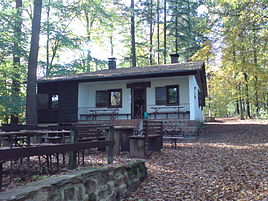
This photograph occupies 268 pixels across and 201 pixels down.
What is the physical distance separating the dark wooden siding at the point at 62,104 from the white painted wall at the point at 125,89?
0.46 metres

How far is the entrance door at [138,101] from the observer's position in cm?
1482

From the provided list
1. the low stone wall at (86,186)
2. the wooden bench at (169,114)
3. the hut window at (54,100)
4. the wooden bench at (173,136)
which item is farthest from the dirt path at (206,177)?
the hut window at (54,100)

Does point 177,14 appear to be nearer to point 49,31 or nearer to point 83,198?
point 49,31

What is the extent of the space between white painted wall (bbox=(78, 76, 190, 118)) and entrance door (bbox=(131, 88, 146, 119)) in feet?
0.87

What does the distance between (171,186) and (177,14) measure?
75.6 feet

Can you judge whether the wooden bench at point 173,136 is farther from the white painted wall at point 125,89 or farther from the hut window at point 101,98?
the hut window at point 101,98

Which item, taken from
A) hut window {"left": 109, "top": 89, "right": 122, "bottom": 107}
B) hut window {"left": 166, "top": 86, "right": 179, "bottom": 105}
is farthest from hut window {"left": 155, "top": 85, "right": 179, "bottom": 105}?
hut window {"left": 109, "top": 89, "right": 122, "bottom": 107}

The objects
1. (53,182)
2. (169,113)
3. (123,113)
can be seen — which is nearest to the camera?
(53,182)

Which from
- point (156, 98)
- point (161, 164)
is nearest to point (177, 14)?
point (156, 98)

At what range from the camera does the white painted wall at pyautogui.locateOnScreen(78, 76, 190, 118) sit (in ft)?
44.9

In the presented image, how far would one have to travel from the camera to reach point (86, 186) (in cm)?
324

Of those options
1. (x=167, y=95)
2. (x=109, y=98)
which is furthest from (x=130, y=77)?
(x=167, y=95)

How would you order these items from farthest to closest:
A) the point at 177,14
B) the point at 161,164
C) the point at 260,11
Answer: the point at 177,14
the point at 260,11
the point at 161,164

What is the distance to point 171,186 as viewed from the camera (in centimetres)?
450
